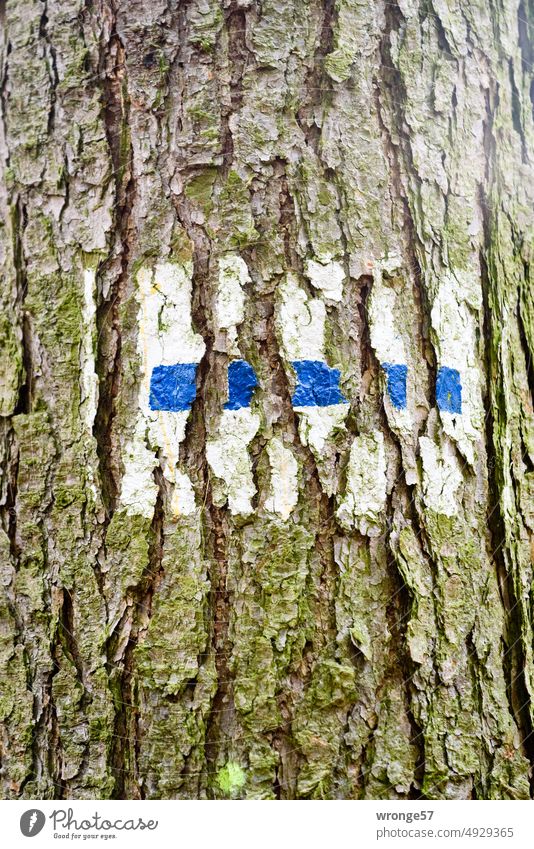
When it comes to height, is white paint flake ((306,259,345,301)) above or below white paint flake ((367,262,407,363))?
above

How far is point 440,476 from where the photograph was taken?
1.16 meters

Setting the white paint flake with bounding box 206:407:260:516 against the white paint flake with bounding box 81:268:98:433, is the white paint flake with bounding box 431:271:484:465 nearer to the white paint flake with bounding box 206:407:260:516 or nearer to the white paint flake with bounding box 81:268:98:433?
the white paint flake with bounding box 206:407:260:516

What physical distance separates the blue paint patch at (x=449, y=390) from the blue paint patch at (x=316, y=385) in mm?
171

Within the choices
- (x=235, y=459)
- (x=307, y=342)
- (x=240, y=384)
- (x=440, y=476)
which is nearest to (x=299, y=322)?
(x=307, y=342)

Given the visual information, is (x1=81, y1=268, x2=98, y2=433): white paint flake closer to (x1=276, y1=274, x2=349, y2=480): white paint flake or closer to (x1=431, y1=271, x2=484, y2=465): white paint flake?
(x1=276, y1=274, x2=349, y2=480): white paint flake

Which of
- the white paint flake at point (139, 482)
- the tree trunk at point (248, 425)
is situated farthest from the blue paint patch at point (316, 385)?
the white paint flake at point (139, 482)

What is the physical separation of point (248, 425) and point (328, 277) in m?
0.27

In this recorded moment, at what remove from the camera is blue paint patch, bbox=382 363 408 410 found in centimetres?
115

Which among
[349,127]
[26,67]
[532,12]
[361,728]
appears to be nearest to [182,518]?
[361,728]

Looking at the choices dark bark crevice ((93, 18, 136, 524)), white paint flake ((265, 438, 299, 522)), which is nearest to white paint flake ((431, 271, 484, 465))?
white paint flake ((265, 438, 299, 522))

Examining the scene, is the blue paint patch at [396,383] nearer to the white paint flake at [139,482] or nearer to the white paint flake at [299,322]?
the white paint flake at [299,322]

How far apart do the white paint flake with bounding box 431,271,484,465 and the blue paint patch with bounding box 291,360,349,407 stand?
0.19m

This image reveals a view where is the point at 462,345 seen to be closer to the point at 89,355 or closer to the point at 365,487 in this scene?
the point at 365,487
